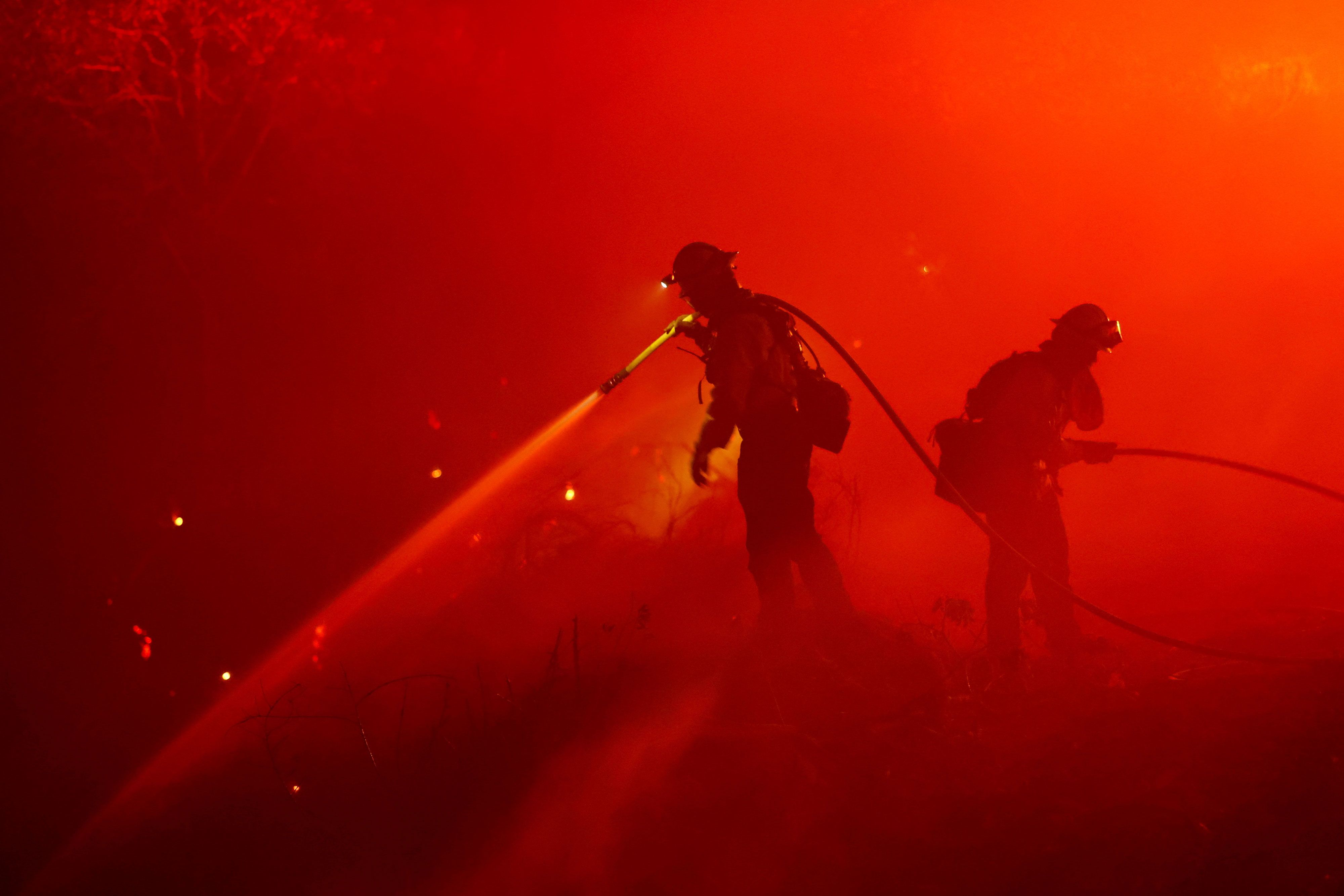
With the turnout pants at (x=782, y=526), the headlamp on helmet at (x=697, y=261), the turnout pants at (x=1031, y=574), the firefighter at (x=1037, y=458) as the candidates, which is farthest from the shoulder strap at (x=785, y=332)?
the turnout pants at (x=1031, y=574)

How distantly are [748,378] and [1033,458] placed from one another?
5.83 ft

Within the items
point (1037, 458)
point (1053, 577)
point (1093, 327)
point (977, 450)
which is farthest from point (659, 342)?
point (1053, 577)

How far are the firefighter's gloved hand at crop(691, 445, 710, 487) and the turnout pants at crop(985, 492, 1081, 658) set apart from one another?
1.78m

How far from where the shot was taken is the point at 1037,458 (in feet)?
15.7

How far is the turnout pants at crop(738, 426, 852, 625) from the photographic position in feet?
14.7

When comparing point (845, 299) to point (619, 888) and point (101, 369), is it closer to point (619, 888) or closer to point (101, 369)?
point (101, 369)

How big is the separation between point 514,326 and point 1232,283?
1187 cm

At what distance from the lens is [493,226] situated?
1098 centimetres

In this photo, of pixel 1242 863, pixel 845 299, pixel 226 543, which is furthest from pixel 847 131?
pixel 1242 863

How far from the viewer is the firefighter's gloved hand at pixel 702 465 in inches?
172

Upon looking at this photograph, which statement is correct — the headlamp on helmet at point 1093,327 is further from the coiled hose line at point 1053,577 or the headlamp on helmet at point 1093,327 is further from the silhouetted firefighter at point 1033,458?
the coiled hose line at point 1053,577

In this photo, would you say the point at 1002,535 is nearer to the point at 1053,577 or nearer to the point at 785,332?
the point at 1053,577

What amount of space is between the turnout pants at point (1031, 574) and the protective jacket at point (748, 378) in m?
1.51

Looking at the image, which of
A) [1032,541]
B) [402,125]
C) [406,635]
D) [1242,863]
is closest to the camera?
[1242,863]
